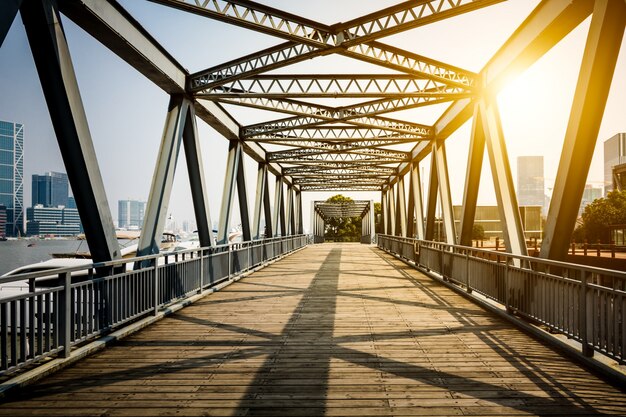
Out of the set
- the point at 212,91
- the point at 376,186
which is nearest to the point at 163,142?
the point at 212,91

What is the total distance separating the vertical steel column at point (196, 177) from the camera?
37.5 feet

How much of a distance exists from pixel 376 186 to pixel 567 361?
37496 millimetres

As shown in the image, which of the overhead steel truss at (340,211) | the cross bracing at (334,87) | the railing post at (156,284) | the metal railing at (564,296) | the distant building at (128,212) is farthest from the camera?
the distant building at (128,212)

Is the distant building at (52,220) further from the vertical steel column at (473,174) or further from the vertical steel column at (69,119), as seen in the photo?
the vertical steel column at (69,119)

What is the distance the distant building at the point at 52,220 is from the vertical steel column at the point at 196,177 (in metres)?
125

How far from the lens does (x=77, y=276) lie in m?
17.4

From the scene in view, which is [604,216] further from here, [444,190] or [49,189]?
[49,189]

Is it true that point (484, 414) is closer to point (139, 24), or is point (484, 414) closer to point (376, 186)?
point (139, 24)

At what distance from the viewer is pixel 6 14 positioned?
4.76 metres

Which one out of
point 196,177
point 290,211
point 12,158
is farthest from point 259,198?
point 12,158

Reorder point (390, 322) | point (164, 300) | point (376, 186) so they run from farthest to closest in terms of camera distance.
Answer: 1. point (376, 186)
2. point (164, 300)
3. point (390, 322)

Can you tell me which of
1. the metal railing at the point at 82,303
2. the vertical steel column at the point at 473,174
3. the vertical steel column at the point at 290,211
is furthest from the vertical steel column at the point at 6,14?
the vertical steel column at the point at 290,211

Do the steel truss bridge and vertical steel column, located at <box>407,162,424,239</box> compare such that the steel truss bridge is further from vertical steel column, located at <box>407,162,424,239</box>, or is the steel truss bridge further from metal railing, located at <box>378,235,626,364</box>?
vertical steel column, located at <box>407,162,424,239</box>

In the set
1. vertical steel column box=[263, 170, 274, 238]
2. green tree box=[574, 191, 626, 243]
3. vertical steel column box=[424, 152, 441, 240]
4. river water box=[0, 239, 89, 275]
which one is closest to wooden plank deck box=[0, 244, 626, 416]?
vertical steel column box=[424, 152, 441, 240]
